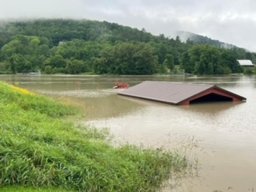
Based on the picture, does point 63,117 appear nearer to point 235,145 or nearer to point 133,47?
point 235,145

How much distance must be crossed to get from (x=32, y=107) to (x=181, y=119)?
5.18m

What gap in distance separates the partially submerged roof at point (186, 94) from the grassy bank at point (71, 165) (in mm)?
11025

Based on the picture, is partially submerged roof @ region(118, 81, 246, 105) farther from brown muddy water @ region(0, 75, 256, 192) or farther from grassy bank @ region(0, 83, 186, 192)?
grassy bank @ region(0, 83, 186, 192)

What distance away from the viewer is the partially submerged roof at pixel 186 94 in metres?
19.0

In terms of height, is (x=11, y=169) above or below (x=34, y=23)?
below

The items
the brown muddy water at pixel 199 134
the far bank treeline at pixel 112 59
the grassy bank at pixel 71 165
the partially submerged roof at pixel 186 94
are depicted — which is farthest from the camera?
the far bank treeline at pixel 112 59

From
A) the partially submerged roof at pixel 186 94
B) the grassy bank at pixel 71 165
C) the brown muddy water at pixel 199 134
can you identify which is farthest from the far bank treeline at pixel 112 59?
the grassy bank at pixel 71 165

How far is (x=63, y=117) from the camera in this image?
13820 mm

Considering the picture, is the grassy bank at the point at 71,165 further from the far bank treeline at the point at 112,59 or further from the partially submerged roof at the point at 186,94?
the far bank treeline at the point at 112,59

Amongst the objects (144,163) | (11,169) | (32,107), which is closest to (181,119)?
(32,107)

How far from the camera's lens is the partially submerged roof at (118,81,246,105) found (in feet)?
62.4

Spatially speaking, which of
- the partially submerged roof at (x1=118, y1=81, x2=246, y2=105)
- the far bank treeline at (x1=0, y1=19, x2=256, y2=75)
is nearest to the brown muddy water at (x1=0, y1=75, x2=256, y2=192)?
the partially submerged roof at (x1=118, y1=81, x2=246, y2=105)

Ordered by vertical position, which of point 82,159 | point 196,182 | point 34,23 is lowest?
point 196,182

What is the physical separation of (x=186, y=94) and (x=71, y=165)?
1373 cm
